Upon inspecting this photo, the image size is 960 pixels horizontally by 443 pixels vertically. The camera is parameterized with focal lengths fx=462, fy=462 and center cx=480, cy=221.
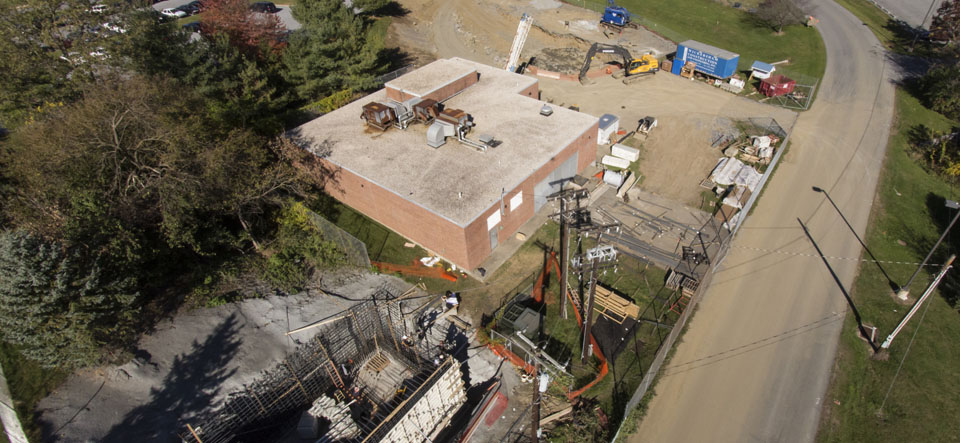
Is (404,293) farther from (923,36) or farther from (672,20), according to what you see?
(923,36)

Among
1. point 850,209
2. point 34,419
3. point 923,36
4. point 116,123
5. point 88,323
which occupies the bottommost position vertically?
point 34,419

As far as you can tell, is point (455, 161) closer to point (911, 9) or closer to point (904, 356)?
point (904, 356)

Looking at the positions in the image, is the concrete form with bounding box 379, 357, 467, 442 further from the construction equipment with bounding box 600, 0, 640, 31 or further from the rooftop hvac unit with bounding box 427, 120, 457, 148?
the construction equipment with bounding box 600, 0, 640, 31

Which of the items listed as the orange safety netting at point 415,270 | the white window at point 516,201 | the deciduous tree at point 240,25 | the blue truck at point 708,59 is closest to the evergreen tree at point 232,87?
the deciduous tree at point 240,25

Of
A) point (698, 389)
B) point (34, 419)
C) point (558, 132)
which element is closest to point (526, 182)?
point (558, 132)

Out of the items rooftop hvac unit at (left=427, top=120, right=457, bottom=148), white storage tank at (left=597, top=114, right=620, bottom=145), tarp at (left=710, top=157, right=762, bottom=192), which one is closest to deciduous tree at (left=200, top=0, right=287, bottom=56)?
rooftop hvac unit at (left=427, top=120, right=457, bottom=148)

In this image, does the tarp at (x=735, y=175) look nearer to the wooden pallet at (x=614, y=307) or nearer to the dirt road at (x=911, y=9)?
the wooden pallet at (x=614, y=307)

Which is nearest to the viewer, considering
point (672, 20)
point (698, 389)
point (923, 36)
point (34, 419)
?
point (34, 419)
